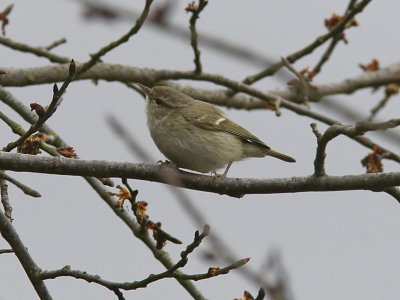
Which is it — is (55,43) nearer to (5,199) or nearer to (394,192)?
(5,199)

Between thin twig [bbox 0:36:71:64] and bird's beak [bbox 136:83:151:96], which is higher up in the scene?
thin twig [bbox 0:36:71:64]

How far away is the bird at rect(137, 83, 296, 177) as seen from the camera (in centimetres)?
519

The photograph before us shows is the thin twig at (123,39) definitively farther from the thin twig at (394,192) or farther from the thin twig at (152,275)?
the thin twig at (394,192)

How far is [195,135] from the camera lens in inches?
212

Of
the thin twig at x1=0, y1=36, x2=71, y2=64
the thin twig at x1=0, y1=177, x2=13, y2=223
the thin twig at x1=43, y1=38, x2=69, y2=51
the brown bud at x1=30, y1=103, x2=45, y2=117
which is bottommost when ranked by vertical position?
the brown bud at x1=30, y1=103, x2=45, y2=117

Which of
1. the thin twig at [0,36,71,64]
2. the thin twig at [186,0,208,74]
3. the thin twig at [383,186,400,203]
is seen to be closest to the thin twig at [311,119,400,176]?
the thin twig at [383,186,400,203]

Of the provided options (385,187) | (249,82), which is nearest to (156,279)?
(385,187)

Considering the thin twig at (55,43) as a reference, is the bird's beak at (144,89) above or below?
below

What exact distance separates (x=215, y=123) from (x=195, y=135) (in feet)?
1.22

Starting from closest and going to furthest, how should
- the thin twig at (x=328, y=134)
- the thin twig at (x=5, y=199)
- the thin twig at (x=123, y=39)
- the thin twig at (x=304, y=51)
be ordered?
the thin twig at (x=328, y=134), the thin twig at (x=123, y=39), the thin twig at (x=5, y=199), the thin twig at (x=304, y=51)

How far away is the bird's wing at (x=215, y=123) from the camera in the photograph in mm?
5602

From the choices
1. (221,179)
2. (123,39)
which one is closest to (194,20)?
(123,39)

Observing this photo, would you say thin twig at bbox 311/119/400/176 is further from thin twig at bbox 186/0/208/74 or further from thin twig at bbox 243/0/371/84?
thin twig at bbox 243/0/371/84

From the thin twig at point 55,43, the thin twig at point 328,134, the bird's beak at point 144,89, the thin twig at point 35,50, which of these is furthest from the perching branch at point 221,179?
the thin twig at point 55,43
